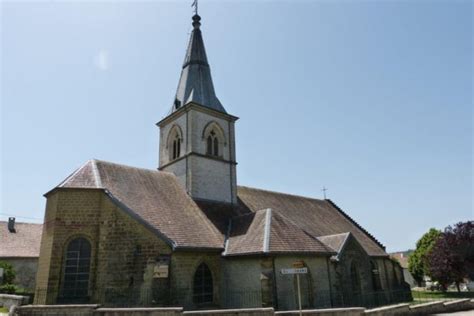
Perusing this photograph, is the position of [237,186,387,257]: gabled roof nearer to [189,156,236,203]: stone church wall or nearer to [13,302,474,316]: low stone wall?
[189,156,236,203]: stone church wall

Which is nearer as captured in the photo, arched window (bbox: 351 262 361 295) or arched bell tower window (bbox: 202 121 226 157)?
arched window (bbox: 351 262 361 295)

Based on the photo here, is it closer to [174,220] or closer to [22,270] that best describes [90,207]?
[174,220]

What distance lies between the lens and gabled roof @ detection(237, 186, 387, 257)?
79.7 ft

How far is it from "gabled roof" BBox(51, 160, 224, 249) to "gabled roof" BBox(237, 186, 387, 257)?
553 cm

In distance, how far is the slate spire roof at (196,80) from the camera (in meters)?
23.8

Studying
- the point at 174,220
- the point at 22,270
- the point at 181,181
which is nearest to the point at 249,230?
the point at 174,220

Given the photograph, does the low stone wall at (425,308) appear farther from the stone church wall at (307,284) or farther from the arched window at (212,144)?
the arched window at (212,144)

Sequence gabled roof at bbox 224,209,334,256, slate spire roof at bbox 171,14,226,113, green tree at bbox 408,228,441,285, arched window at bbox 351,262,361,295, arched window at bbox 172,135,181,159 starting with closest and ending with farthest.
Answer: gabled roof at bbox 224,209,334,256, arched window at bbox 351,262,361,295, arched window at bbox 172,135,181,159, slate spire roof at bbox 171,14,226,113, green tree at bbox 408,228,441,285

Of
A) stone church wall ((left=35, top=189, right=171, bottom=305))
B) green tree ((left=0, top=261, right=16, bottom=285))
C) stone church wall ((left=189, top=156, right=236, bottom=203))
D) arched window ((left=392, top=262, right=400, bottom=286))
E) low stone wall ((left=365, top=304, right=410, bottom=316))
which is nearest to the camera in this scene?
low stone wall ((left=365, top=304, right=410, bottom=316))

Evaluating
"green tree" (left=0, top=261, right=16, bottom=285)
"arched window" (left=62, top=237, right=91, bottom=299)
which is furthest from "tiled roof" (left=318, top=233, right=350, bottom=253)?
"green tree" (left=0, top=261, right=16, bottom=285)

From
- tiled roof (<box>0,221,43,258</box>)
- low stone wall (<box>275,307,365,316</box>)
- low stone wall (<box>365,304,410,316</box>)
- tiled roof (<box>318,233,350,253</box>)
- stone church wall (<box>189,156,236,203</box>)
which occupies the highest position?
stone church wall (<box>189,156,236,203</box>)

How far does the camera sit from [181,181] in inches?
853

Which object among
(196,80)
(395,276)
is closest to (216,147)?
(196,80)

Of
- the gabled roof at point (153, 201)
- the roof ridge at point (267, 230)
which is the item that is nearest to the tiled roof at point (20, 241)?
the gabled roof at point (153, 201)
